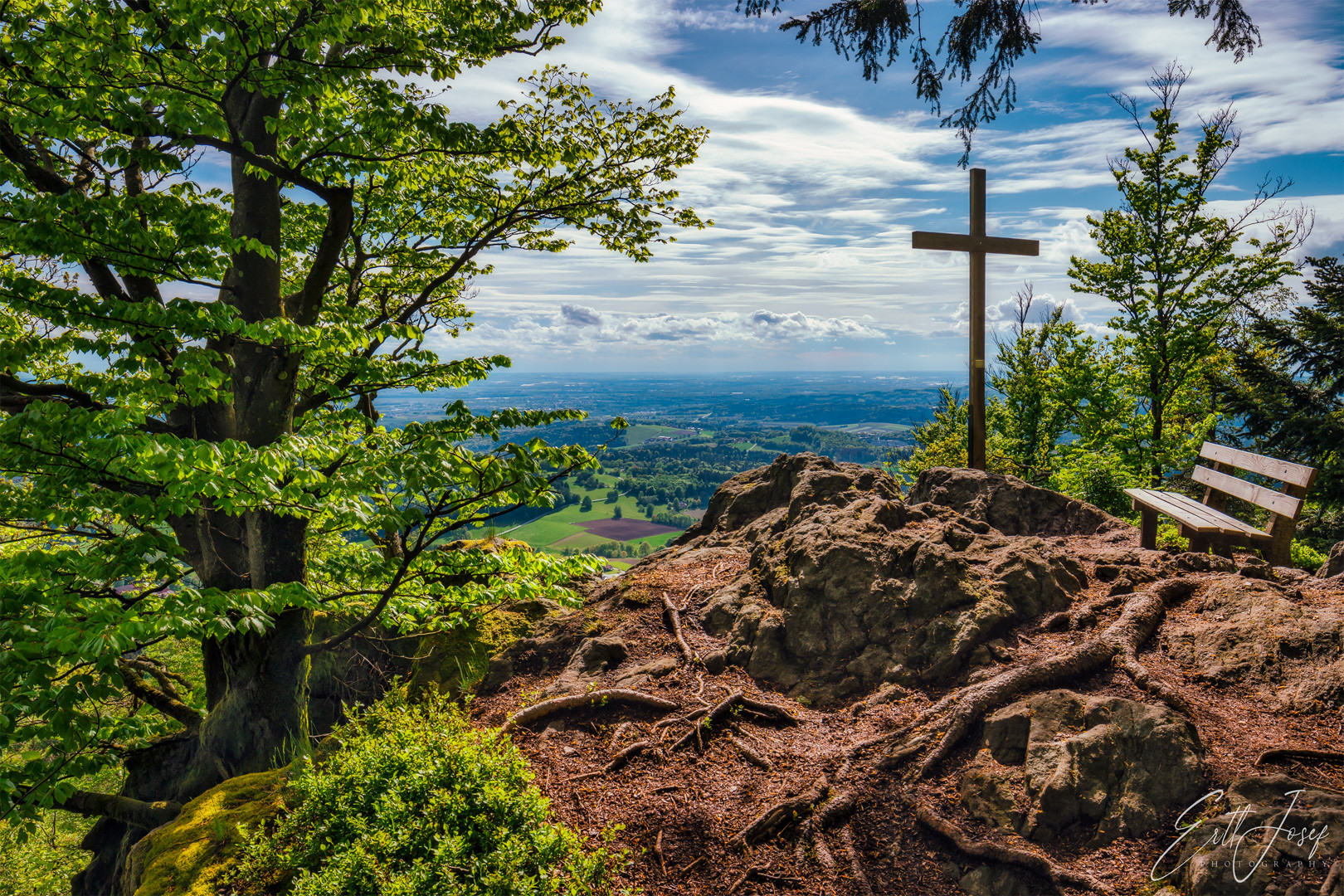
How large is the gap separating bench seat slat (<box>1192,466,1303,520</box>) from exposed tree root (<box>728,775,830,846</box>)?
18.5 feet

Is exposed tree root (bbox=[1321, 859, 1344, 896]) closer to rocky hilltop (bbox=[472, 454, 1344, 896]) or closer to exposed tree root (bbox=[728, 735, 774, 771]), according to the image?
rocky hilltop (bbox=[472, 454, 1344, 896])

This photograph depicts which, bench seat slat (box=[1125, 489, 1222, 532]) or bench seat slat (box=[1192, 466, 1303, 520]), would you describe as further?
bench seat slat (box=[1125, 489, 1222, 532])

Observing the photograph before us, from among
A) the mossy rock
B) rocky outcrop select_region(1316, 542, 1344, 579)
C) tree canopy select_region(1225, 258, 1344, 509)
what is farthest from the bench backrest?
tree canopy select_region(1225, 258, 1344, 509)

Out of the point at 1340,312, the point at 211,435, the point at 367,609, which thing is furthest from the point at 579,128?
the point at 1340,312

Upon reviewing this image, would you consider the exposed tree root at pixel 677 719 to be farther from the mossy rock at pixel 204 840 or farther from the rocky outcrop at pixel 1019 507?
the rocky outcrop at pixel 1019 507

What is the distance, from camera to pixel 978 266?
9969mm

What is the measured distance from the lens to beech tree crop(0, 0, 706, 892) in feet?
14.0

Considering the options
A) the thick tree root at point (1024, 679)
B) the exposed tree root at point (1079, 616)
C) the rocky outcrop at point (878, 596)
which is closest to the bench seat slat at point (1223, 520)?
the rocky outcrop at point (878, 596)

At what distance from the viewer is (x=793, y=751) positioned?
188 inches

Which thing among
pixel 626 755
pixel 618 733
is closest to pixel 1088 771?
pixel 626 755

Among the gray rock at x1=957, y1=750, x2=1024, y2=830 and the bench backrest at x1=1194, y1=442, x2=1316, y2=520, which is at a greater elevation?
the bench backrest at x1=1194, y1=442, x2=1316, y2=520

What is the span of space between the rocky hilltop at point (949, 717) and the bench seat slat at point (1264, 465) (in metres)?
0.94

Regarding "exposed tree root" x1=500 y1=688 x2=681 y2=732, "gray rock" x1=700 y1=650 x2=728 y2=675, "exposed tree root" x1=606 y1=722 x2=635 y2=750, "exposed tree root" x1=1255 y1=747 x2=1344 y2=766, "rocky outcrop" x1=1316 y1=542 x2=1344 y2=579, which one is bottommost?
"exposed tree root" x1=606 y1=722 x2=635 y2=750

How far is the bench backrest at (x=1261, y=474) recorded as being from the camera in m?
6.04
